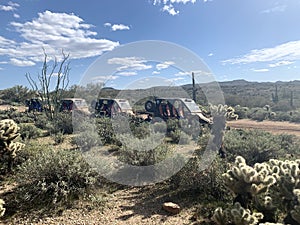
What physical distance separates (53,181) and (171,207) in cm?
234

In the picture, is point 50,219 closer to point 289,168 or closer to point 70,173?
point 70,173

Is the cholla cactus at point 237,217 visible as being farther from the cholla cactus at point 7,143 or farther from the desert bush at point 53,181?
the cholla cactus at point 7,143

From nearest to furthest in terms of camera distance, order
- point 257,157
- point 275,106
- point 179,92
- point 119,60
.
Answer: point 257,157 < point 119,60 < point 179,92 < point 275,106

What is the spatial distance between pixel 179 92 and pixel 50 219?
597 inches

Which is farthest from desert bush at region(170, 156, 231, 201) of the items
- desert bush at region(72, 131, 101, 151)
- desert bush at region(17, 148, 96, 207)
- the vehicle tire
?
the vehicle tire

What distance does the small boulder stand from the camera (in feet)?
14.7

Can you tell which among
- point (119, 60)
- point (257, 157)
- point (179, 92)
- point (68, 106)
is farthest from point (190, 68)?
point (68, 106)

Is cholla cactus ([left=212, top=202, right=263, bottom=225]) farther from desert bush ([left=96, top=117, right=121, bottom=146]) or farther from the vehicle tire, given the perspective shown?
the vehicle tire

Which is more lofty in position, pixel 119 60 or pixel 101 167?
pixel 119 60

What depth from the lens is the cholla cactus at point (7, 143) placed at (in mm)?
5723

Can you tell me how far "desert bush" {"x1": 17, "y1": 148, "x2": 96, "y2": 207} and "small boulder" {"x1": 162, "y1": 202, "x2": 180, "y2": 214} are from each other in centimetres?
154

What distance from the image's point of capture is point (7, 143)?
581cm

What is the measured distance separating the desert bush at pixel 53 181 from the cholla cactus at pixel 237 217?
2.63 m

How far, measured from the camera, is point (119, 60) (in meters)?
8.52
